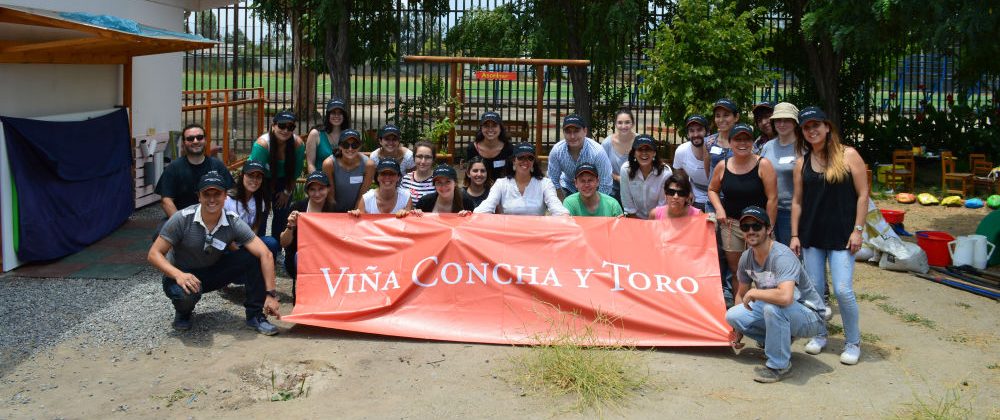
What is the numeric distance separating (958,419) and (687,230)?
2.39 m

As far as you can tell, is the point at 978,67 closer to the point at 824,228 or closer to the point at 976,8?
the point at 976,8

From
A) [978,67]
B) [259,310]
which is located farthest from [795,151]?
[978,67]

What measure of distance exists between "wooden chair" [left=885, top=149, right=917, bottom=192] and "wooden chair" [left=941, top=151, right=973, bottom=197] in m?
0.46

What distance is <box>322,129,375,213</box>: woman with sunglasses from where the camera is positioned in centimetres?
805

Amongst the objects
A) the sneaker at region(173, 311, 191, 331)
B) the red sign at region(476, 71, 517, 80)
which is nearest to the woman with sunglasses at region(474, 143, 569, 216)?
the sneaker at region(173, 311, 191, 331)

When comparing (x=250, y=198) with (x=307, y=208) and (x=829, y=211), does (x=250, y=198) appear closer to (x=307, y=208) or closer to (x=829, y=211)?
(x=307, y=208)

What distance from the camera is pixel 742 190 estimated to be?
704 cm

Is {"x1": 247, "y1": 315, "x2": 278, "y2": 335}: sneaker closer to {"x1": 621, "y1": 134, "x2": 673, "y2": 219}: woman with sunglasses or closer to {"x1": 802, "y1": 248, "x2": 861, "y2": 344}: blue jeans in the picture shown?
{"x1": 621, "y1": 134, "x2": 673, "y2": 219}: woman with sunglasses

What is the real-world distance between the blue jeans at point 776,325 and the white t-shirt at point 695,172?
167cm

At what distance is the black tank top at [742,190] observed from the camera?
23.0 feet

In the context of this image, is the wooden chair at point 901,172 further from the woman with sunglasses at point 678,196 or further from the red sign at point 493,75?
the woman with sunglasses at point 678,196

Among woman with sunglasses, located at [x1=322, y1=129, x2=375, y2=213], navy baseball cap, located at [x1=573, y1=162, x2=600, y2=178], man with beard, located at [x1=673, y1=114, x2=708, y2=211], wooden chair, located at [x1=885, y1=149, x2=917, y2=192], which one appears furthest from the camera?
wooden chair, located at [x1=885, y1=149, x2=917, y2=192]

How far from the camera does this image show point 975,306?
27.2 ft

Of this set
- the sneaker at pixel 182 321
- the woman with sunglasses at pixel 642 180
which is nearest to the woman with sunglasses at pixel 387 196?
the sneaker at pixel 182 321
